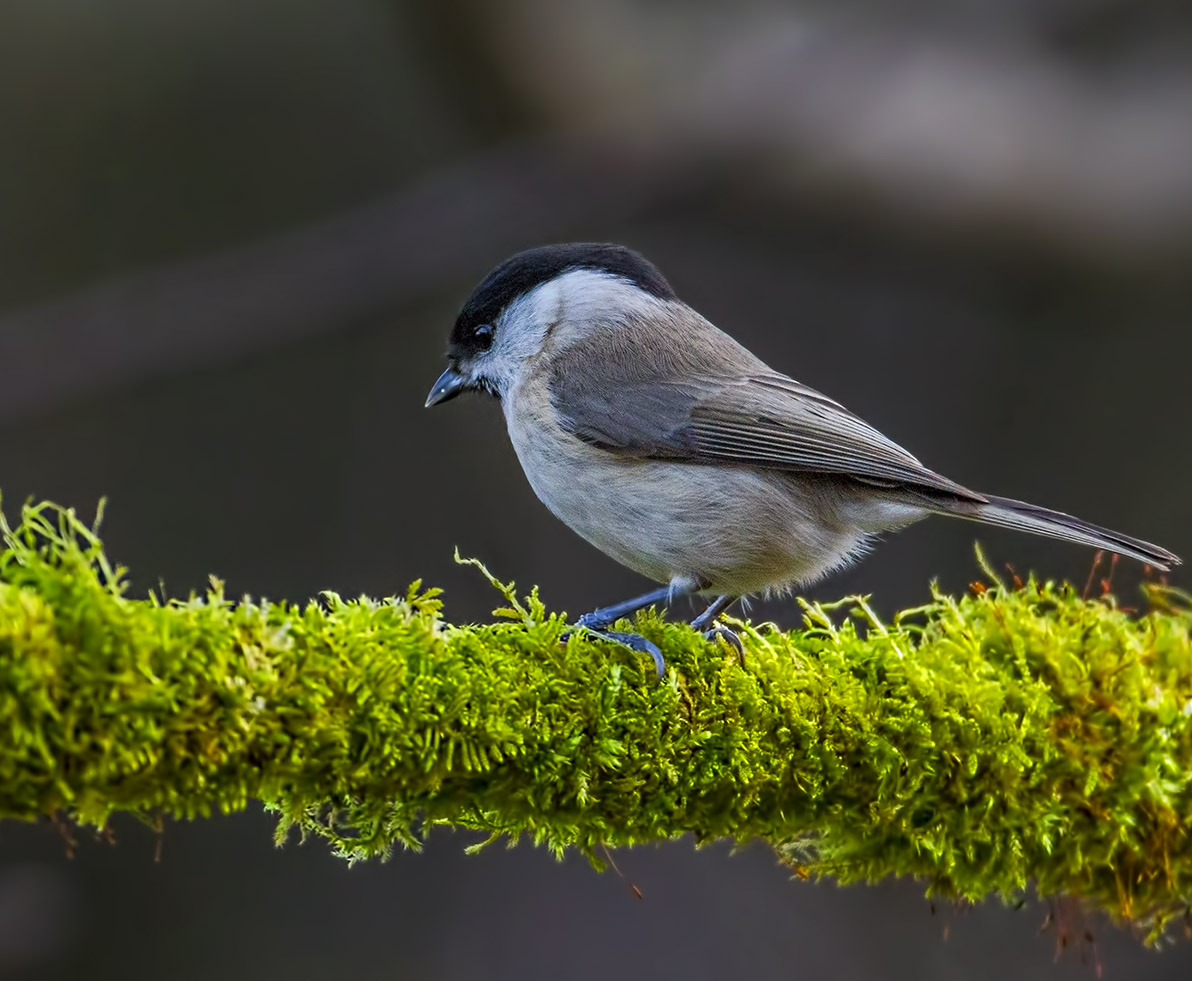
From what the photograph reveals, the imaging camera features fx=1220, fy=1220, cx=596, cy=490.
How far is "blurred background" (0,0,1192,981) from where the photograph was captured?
603cm

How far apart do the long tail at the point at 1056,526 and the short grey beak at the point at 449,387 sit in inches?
56.3

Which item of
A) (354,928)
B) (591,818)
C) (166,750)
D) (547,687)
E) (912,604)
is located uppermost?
(166,750)

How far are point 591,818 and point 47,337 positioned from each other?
4.54 metres

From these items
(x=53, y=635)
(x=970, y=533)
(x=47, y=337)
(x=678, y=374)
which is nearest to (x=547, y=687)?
(x=53, y=635)

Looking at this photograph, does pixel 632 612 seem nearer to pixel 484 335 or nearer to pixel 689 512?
pixel 689 512

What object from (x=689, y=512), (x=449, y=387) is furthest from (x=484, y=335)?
(x=689, y=512)

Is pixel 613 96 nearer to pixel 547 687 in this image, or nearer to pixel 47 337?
pixel 47 337

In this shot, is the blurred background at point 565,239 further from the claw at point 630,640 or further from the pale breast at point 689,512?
the claw at point 630,640

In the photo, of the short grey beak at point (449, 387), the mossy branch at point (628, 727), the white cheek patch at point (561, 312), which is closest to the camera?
the mossy branch at point (628, 727)

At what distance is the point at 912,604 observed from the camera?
6547 millimetres

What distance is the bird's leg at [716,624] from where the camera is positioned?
256 cm

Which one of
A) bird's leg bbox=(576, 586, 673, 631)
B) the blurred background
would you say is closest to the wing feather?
Result: bird's leg bbox=(576, 586, 673, 631)

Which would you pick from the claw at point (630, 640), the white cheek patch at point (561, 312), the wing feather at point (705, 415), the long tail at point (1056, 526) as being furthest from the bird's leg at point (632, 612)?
the white cheek patch at point (561, 312)

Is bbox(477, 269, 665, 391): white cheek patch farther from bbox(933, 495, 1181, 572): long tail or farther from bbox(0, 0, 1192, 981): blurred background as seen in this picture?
bbox(0, 0, 1192, 981): blurred background
